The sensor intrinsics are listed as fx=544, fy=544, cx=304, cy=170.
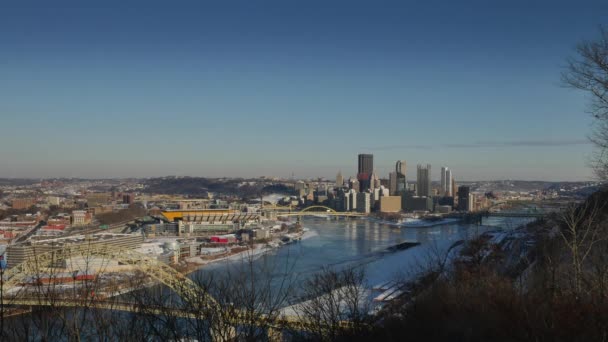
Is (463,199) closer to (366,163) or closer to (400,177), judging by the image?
(400,177)

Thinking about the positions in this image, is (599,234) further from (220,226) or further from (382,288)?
(220,226)

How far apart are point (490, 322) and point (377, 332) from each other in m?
0.36

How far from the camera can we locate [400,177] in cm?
3019

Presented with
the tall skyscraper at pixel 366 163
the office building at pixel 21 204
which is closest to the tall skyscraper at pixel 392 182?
the tall skyscraper at pixel 366 163

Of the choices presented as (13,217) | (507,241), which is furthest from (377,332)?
(13,217)

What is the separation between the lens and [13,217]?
1794cm

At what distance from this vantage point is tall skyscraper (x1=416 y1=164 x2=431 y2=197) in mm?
28609

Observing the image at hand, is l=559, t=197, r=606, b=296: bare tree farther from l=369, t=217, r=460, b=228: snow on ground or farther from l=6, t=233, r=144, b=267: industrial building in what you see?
l=369, t=217, r=460, b=228: snow on ground

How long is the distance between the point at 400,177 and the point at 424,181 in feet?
4.82

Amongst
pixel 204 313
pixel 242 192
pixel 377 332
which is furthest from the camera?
pixel 242 192

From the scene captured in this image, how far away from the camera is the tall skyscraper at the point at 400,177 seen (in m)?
29.0

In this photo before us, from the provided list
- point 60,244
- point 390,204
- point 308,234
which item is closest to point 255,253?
point 60,244

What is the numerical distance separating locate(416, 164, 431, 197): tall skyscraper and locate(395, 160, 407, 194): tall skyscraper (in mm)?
793

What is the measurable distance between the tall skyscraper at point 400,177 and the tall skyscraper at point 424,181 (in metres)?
0.79
